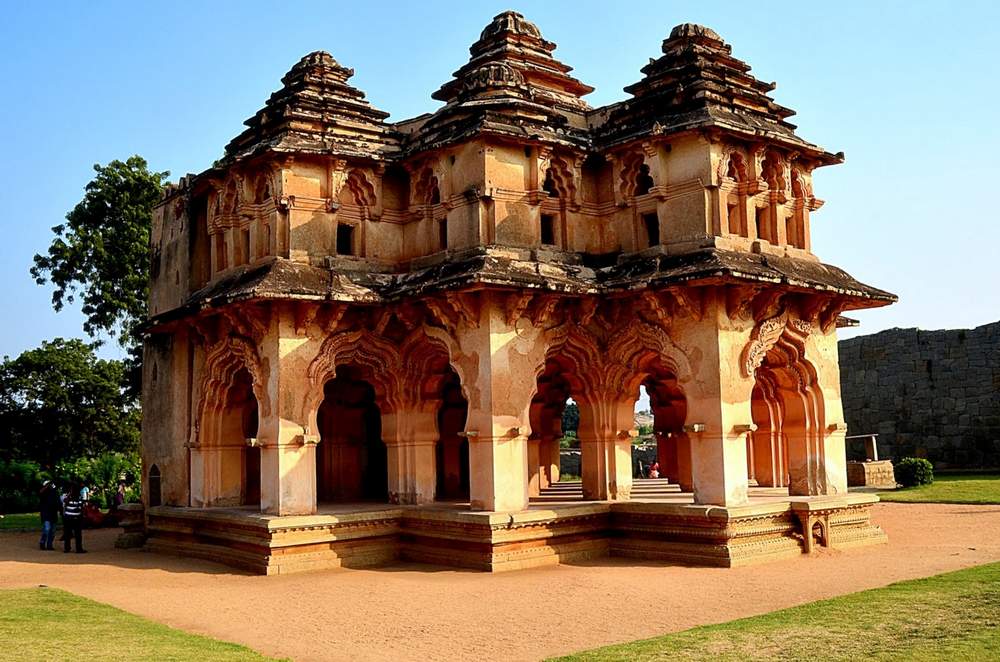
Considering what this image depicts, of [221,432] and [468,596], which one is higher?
[221,432]

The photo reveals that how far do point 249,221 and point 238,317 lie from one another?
85.5 inches

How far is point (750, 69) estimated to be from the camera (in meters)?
16.7

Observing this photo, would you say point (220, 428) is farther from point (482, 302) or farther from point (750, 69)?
point (750, 69)

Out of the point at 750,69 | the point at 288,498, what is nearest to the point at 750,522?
the point at 288,498

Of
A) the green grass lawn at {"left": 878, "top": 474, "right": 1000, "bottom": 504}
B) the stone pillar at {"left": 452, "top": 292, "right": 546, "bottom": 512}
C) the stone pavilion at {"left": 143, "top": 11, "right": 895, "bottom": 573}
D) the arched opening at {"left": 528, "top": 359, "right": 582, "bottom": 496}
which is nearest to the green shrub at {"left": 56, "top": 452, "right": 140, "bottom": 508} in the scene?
the stone pavilion at {"left": 143, "top": 11, "right": 895, "bottom": 573}

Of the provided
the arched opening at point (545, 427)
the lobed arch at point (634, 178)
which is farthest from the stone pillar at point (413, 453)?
the lobed arch at point (634, 178)

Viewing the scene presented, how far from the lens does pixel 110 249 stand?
2902 centimetres

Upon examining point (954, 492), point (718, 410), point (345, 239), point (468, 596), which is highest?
point (345, 239)

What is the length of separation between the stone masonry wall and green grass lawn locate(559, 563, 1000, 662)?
787 inches

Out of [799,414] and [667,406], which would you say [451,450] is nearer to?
[667,406]

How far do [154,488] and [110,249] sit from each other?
1298 centimetres

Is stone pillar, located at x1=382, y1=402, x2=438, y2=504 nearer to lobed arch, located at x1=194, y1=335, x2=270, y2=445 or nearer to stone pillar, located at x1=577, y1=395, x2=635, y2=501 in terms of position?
lobed arch, located at x1=194, y1=335, x2=270, y2=445

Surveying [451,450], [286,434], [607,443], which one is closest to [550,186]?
[607,443]

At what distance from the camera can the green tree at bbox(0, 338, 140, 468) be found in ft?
132
